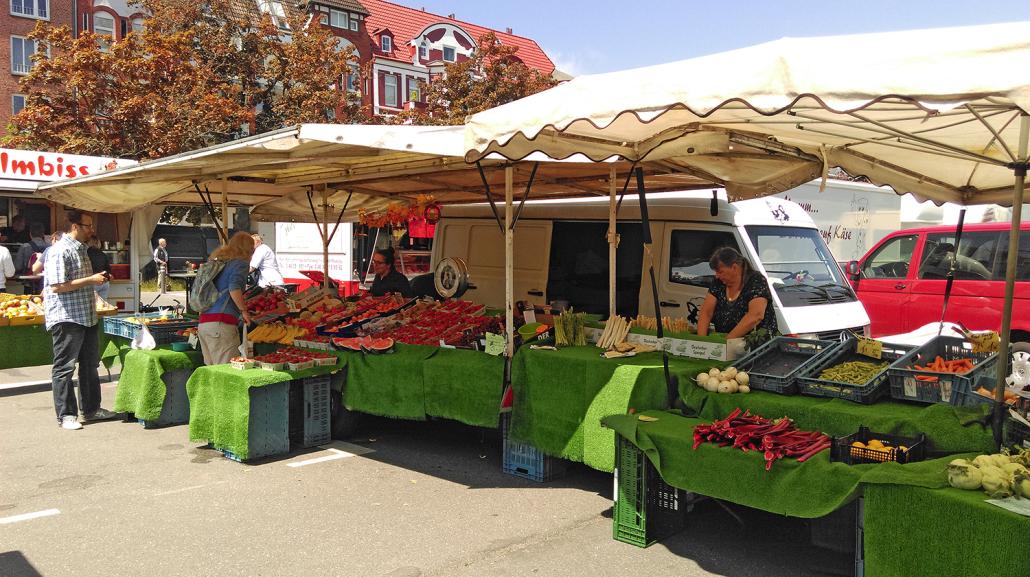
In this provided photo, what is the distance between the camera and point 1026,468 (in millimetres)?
3240

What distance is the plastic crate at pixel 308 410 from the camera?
6484 millimetres

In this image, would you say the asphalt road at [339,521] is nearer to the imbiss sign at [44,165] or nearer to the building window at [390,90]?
the imbiss sign at [44,165]

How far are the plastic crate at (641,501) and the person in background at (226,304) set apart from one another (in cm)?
398

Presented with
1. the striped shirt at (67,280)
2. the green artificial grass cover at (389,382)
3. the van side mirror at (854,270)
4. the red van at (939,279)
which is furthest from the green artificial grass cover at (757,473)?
the van side mirror at (854,270)

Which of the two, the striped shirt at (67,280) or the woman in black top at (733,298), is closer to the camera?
the woman in black top at (733,298)

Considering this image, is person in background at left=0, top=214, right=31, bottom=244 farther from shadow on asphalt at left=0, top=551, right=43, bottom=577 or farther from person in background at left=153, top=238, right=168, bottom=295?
person in background at left=153, top=238, right=168, bottom=295

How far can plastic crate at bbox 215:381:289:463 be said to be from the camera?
6.04m

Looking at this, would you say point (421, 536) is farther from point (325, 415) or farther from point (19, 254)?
point (19, 254)

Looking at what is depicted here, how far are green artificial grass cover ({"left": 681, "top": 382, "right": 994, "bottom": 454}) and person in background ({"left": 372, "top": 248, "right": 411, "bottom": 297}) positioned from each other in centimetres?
546

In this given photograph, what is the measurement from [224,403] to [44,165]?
693 cm

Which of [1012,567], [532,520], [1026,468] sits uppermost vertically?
[1026,468]

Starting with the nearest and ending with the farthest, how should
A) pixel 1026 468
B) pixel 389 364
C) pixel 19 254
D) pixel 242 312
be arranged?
pixel 1026 468, pixel 389 364, pixel 242 312, pixel 19 254

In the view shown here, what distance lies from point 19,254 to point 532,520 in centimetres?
1044

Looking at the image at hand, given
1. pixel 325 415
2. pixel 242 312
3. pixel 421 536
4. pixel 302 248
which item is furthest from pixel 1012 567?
pixel 302 248
